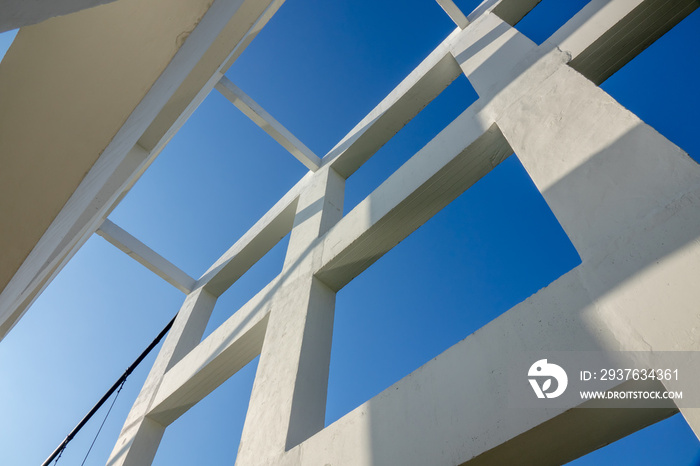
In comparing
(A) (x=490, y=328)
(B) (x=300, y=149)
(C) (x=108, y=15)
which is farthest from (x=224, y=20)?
(B) (x=300, y=149)

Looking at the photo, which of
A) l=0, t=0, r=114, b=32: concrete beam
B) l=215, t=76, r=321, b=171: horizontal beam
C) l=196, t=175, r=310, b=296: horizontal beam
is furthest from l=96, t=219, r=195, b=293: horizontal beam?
l=0, t=0, r=114, b=32: concrete beam

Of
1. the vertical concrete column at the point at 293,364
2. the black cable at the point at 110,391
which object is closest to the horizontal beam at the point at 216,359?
the vertical concrete column at the point at 293,364

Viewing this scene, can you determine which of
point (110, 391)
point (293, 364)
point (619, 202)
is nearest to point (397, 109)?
point (293, 364)

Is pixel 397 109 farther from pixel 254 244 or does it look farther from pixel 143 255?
pixel 143 255

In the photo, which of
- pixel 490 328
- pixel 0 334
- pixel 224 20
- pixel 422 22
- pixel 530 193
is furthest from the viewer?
pixel 530 193

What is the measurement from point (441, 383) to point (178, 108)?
246 centimetres

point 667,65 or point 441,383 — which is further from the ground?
point 667,65

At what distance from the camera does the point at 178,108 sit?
292cm

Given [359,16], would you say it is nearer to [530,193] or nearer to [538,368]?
[530,193]

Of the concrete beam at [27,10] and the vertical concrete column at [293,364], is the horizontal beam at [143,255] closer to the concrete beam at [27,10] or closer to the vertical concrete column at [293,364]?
the vertical concrete column at [293,364]

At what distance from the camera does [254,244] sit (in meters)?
8.52

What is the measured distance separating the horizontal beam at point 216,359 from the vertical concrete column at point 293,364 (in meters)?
0.50

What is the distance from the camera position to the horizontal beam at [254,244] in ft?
27.0

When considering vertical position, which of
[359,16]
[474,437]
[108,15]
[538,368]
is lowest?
[474,437]
